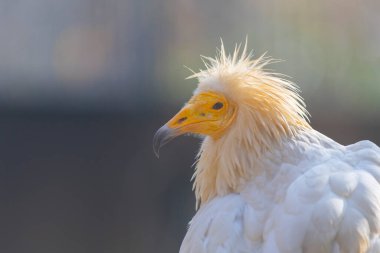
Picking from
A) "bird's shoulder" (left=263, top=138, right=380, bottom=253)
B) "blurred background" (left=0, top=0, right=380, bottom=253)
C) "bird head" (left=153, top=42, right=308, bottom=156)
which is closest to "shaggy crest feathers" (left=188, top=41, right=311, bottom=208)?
"bird head" (left=153, top=42, right=308, bottom=156)

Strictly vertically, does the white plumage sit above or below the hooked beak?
below

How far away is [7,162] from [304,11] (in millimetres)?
2905

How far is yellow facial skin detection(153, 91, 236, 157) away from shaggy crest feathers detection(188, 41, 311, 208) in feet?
0.12

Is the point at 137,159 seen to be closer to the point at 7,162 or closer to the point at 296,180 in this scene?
the point at 7,162

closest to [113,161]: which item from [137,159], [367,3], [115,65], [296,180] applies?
[137,159]

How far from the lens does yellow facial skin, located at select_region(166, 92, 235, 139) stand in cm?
408

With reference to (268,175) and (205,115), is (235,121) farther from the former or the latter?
(268,175)

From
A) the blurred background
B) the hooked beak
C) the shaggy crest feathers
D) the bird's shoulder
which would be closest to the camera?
the bird's shoulder

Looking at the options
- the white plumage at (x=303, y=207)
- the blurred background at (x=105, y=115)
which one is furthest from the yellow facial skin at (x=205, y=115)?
the blurred background at (x=105, y=115)

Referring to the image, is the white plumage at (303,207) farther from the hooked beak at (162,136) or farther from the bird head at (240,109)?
the hooked beak at (162,136)

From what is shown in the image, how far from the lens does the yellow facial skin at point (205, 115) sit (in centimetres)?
408

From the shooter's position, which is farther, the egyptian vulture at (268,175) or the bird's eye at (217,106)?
the bird's eye at (217,106)

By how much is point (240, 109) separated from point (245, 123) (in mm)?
75

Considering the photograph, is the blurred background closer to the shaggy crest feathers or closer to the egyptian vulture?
the egyptian vulture
